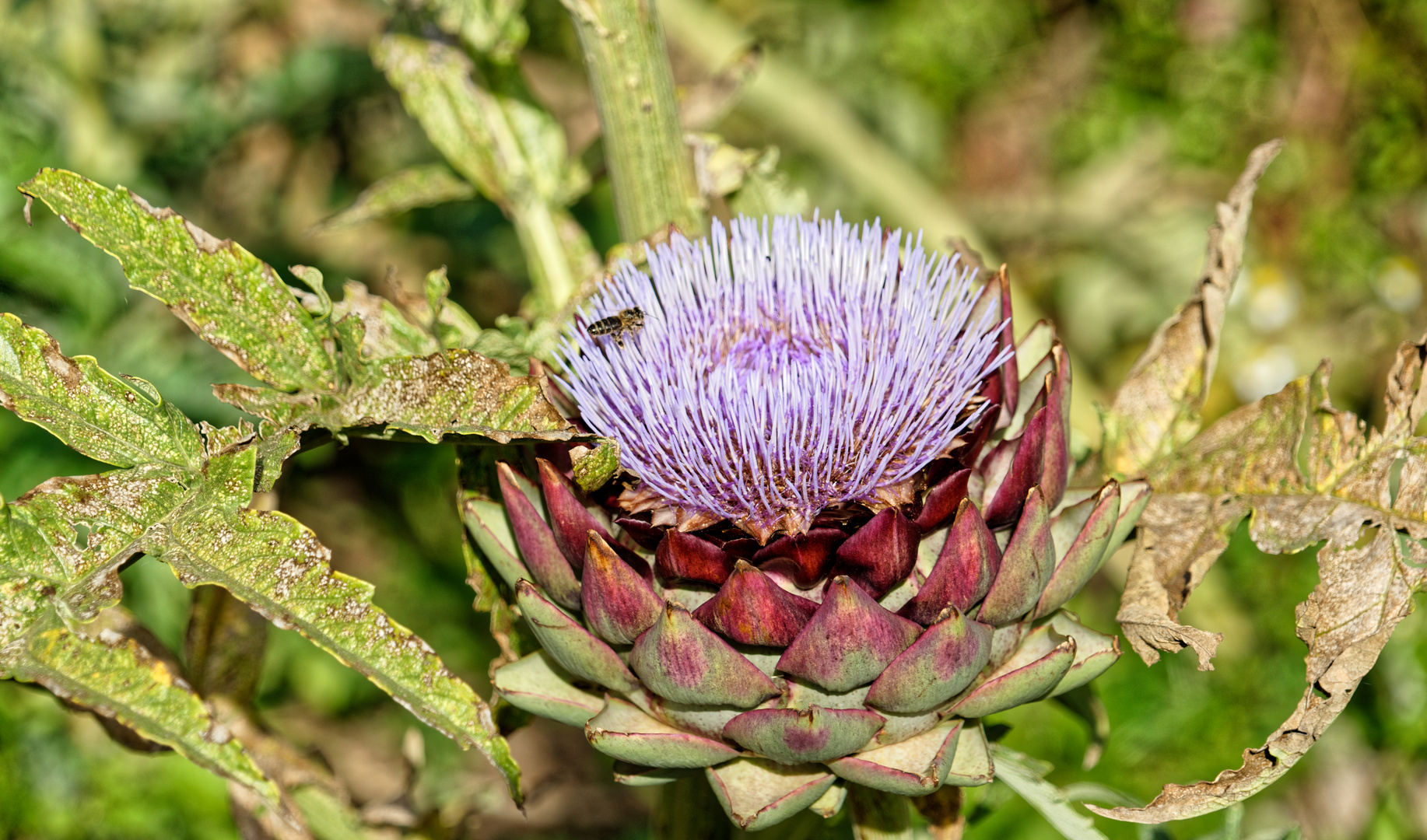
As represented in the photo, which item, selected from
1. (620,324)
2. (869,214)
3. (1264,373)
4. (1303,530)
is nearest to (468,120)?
(620,324)

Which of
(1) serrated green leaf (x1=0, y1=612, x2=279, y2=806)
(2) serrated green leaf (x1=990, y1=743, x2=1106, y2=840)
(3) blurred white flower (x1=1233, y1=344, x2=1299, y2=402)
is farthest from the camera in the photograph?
(3) blurred white flower (x1=1233, y1=344, x2=1299, y2=402)

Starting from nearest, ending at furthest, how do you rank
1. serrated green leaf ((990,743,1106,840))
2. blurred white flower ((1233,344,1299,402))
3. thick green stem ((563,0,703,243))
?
1. serrated green leaf ((990,743,1106,840))
2. thick green stem ((563,0,703,243))
3. blurred white flower ((1233,344,1299,402))

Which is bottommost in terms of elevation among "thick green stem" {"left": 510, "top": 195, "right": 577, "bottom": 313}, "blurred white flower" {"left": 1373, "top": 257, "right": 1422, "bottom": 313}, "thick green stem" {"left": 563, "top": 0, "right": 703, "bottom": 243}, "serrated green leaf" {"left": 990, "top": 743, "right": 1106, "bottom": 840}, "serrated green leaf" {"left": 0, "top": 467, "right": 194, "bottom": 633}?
"serrated green leaf" {"left": 0, "top": 467, "right": 194, "bottom": 633}

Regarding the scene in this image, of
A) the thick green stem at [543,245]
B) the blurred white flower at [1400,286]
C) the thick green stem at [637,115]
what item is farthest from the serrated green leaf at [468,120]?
the blurred white flower at [1400,286]

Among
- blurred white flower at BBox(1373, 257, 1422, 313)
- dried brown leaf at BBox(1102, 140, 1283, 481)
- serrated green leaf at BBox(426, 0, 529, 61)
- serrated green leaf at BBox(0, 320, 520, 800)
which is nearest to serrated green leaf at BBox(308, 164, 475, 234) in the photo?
serrated green leaf at BBox(426, 0, 529, 61)

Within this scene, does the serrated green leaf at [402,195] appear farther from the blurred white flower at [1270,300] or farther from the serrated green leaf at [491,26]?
the blurred white flower at [1270,300]

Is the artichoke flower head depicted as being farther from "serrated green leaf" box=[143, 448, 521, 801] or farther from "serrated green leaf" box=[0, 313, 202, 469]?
"serrated green leaf" box=[0, 313, 202, 469]
